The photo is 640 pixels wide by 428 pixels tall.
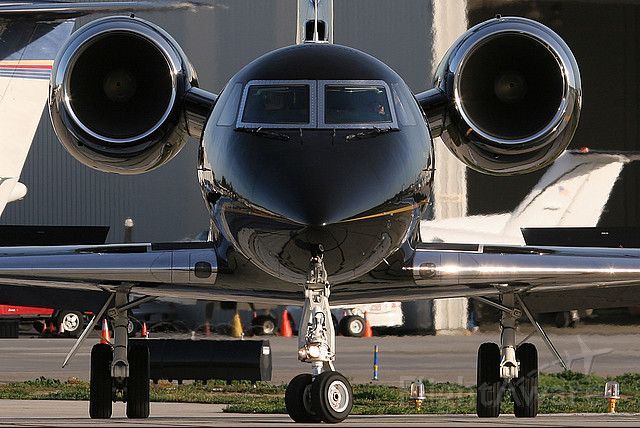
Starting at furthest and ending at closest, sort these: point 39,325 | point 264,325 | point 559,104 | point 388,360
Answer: point 39,325 < point 264,325 < point 388,360 < point 559,104

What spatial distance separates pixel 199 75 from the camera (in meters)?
36.1

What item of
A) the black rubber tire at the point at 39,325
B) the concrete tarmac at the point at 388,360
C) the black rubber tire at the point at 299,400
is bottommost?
the black rubber tire at the point at 299,400

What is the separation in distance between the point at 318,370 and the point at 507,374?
16.3 ft

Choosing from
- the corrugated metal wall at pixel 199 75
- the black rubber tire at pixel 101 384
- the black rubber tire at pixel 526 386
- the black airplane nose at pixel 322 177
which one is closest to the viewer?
the black airplane nose at pixel 322 177

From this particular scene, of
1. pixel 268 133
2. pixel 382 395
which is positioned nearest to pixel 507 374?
pixel 382 395

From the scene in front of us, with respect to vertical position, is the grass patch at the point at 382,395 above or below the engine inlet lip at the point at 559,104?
below

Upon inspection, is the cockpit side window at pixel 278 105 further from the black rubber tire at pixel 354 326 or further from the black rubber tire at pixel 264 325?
the black rubber tire at pixel 354 326

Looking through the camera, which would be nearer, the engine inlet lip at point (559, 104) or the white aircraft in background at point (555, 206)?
the engine inlet lip at point (559, 104)

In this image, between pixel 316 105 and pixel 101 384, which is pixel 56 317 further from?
pixel 316 105

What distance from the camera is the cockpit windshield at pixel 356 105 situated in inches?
409

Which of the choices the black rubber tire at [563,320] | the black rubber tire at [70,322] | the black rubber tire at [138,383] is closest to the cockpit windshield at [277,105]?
the black rubber tire at [138,383]

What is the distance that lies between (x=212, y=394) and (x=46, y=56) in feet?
35.4

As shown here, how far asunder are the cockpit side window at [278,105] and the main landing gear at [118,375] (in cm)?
377

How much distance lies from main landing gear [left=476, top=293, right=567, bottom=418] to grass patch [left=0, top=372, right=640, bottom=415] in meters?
1.31
